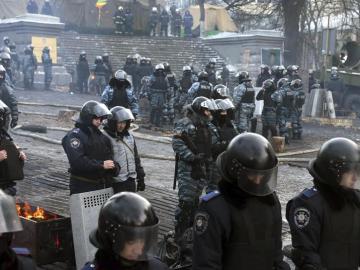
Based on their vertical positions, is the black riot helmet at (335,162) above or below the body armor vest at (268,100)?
above

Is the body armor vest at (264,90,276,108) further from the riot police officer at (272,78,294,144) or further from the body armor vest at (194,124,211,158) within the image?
the body armor vest at (194,124,211,158)

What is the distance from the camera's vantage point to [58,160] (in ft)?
39.1

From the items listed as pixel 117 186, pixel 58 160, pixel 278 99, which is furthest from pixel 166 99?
pixel 117 186

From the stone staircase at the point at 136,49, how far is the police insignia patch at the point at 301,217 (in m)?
24.5

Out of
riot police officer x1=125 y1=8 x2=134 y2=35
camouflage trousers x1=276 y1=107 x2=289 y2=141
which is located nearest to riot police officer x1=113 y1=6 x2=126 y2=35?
riot police officer x1=125 y1=8 x2=134 y2=35

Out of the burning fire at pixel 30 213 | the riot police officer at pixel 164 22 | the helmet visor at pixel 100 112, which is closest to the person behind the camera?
the burning fire at pixel 30 213

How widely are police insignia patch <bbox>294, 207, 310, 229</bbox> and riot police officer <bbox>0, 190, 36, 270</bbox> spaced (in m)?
1.55

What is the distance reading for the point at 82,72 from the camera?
2531cm

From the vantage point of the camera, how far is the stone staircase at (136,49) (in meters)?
28.2

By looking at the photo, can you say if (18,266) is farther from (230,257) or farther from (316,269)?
(316,269)

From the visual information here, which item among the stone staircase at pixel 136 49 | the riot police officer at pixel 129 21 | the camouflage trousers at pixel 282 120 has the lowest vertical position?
the camouflage trousers at pixel 282 120

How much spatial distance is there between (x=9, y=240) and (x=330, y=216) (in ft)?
5.91

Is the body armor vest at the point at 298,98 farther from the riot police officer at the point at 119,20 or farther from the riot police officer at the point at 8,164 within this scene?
the riot police officer at the point at 119,20

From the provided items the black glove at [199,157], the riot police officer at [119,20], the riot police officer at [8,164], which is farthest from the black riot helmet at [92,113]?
the riot police officer at [119,20]
